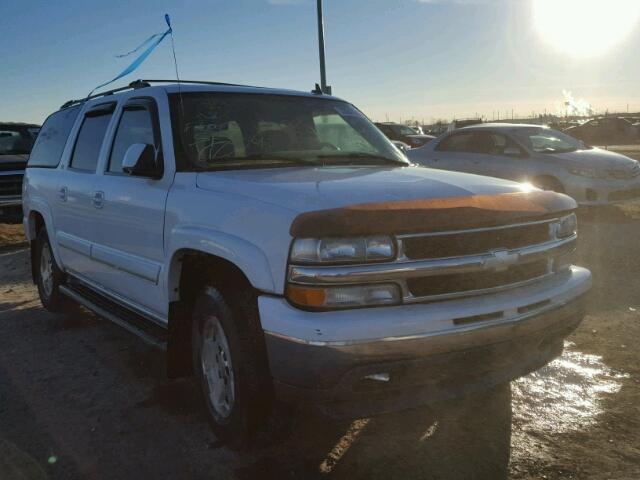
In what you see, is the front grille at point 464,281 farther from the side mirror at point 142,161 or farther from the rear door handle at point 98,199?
the rear door handle at point 98,199

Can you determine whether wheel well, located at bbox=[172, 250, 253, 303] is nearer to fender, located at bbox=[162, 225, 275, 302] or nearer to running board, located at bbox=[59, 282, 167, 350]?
fender, located at bbox=[162, 225, 275, 302]

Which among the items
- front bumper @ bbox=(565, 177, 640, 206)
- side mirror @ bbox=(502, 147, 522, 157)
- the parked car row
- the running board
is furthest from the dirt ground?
the parked car row

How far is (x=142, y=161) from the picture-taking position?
3.67 metres

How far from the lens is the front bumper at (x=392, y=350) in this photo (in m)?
2.55

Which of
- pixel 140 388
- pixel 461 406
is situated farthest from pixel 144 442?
pixel 461 406

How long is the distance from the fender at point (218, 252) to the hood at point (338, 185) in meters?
0.23

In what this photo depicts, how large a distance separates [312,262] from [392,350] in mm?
474

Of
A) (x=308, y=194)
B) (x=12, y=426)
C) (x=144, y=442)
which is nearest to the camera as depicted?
(x=308, y=194)

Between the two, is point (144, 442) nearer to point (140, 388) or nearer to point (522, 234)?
point (140, 388)

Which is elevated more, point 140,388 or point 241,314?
point 241,314

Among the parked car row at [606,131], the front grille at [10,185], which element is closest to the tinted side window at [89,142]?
the front grille at [10,185]

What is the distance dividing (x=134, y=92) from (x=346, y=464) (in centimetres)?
284

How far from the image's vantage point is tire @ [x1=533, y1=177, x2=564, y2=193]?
9977 millimetres

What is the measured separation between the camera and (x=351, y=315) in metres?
2.60
